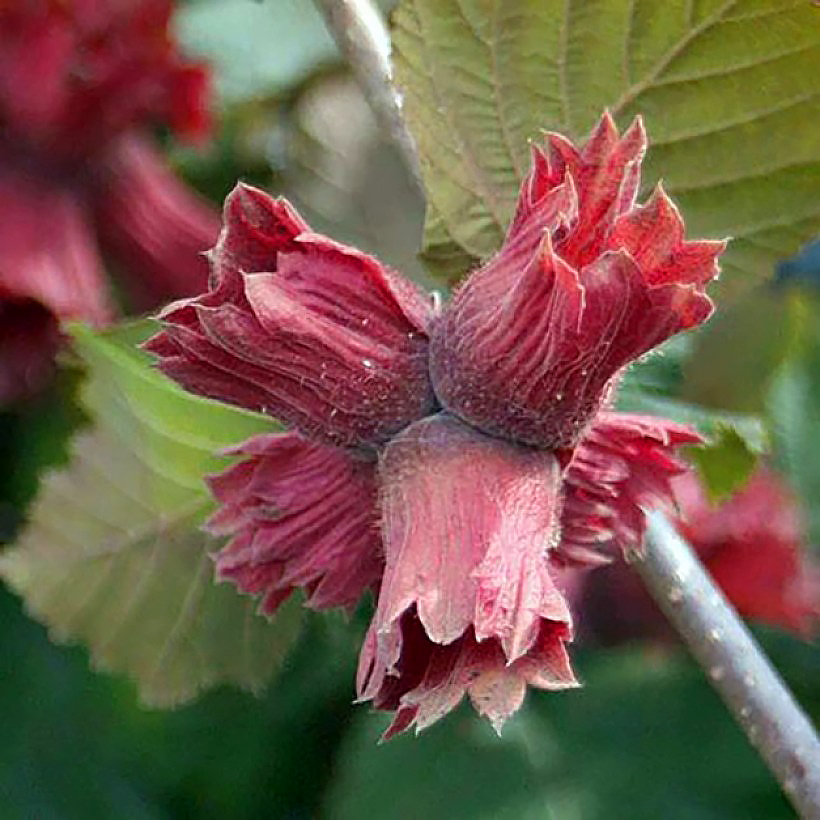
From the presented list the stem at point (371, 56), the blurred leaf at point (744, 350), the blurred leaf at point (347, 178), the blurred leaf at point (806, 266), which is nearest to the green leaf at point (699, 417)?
the stem at point (371, 56)

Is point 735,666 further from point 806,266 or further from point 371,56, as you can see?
point 806,266

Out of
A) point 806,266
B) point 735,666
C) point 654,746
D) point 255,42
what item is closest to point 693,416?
point 735,666

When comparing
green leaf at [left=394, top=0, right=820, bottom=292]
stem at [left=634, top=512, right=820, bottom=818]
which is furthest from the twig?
green leaf at [left=394, top=0, right=820, bottom=292]

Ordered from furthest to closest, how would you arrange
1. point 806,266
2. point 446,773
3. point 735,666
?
point 806,266 → point 446,773 → point 735,666

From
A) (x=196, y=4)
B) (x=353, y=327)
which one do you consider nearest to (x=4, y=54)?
(x=196, y=4)

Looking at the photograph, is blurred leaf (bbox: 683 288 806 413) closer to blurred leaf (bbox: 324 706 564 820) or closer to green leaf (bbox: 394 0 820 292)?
blurred leaf (bbox: 324 706 564 820)

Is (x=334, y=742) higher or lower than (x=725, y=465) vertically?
lower

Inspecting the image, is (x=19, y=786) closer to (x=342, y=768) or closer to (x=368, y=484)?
(x=342, y=768)
